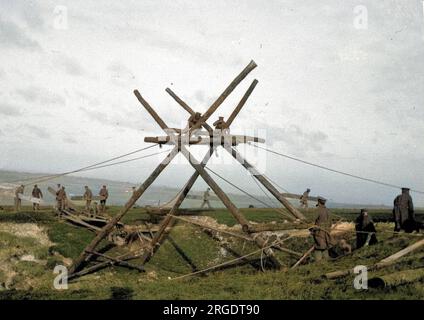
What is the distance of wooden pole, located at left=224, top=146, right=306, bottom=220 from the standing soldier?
4.55m

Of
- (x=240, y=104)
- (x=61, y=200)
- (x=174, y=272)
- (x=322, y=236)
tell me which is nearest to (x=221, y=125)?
(x=240, y=104)

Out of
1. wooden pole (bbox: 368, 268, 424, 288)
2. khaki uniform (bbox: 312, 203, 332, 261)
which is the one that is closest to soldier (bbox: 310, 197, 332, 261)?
khaki uniform (bbox: 312, 203, 332, 261)

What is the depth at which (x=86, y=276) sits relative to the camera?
40.9 ft

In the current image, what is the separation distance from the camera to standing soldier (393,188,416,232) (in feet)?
43.6

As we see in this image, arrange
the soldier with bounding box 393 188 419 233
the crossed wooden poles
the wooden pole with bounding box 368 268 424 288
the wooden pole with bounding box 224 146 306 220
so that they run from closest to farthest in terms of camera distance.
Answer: the wooden pole with bounding box 368 268 424 288, the crossed wooden poles, the wooden pole with bounding box 224 146 306 220, the soldier with bounding box 393 188 419 233

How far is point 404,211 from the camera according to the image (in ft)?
44.3

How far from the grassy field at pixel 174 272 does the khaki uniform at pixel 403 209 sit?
704 millimetres

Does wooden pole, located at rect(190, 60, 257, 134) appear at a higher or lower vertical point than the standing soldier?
higher

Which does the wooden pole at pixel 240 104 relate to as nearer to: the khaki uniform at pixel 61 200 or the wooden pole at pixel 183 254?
the wooden pole at pixel 183 254

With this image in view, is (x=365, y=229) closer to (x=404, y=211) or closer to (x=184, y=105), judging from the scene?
(x=404, y=211)

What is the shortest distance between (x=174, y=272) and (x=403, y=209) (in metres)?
9.28

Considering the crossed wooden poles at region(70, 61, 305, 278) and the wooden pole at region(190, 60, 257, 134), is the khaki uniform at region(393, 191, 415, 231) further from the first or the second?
the wooden pole at region(190, 60, 257, 134)

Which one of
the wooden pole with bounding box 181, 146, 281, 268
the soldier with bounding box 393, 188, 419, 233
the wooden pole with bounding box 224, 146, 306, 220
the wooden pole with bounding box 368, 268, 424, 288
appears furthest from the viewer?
the soldier with bounding box 393, 188, 419, 233
